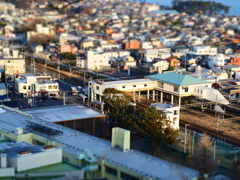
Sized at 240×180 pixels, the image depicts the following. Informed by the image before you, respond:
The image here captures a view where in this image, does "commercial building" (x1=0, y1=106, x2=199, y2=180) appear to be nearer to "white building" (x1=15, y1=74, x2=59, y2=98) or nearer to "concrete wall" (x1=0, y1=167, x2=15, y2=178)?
"concrete wall" (x1=0, y1=167, x2=15, y2=178)

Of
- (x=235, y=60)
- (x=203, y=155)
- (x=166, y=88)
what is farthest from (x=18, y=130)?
(x=235, y=60)

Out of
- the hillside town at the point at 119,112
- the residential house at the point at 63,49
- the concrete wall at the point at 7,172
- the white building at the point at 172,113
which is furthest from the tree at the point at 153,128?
the residential house at the point at 63,49

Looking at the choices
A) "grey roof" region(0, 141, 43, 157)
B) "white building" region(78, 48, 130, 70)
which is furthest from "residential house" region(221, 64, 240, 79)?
"grey roof" region(0, 141, 43, 157)

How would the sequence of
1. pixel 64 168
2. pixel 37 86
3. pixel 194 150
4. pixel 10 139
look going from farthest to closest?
pixel 37 86, pixel 194 150, pixel 10 139, pixel 64 168

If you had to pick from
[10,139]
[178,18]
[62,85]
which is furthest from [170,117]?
[178,18]

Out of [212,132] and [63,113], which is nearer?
[63,113]

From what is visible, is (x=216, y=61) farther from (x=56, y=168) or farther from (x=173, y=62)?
(x=56, y=168)

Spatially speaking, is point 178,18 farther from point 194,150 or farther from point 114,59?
point 194,150
